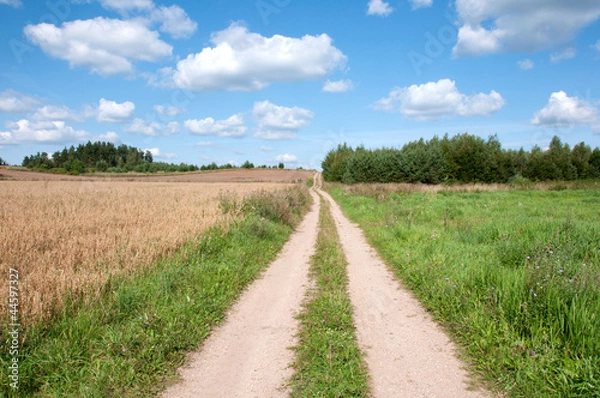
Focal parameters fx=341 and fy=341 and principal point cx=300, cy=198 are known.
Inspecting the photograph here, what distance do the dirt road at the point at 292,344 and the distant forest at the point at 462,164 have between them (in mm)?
46380

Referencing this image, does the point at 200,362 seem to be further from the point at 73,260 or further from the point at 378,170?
the point at 378,170

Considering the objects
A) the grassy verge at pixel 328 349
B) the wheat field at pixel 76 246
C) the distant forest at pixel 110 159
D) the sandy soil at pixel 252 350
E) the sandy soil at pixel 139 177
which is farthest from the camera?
the distant forest at pixel 110 159

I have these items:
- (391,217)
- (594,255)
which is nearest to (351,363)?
(594,255)

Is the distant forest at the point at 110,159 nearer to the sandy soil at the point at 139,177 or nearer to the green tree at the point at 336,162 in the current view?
the sandy soil at the point at 139,177

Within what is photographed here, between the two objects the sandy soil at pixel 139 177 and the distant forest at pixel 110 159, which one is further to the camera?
the distant forest at pixel 110 159

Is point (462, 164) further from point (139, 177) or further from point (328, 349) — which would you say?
point (139, 177)

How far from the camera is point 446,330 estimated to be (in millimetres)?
5324

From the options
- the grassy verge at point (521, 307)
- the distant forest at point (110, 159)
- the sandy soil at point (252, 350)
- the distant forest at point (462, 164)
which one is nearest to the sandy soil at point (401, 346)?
the grassy verge at point (521, 307)

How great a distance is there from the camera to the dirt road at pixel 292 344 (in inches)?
153

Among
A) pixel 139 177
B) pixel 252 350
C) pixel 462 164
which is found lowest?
pixel 252 350

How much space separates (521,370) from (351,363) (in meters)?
1.94

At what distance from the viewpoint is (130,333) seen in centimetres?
483

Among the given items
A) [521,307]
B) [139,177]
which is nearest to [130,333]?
[521,307]

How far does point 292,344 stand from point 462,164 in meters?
53.6
